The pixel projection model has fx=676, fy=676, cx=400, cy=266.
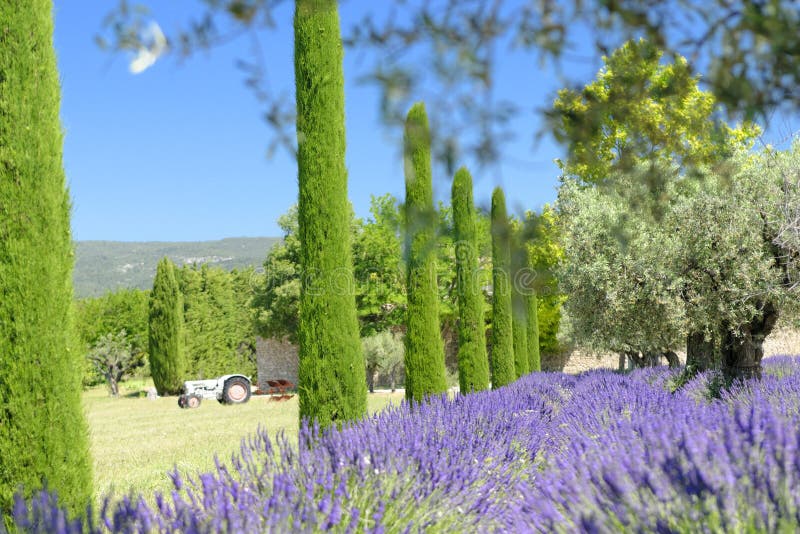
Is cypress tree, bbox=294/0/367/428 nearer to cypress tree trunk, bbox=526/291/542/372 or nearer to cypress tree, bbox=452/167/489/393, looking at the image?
cypress tree, bbox=452/167/489/393

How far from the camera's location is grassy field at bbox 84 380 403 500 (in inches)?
339

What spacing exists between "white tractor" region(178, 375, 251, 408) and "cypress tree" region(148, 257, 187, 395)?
585 centimetres

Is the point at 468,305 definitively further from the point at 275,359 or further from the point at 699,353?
the point at 275,359

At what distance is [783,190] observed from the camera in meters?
10.8

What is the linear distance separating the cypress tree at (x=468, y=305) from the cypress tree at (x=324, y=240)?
6.47 meters

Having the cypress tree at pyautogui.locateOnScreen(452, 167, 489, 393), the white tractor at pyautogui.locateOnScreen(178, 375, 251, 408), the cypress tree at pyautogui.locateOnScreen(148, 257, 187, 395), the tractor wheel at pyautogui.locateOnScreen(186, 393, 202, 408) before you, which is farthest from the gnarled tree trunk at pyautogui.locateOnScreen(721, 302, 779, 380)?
the cypress tree at pyautogui.locateOnScreen(148, 257, 187, 395)

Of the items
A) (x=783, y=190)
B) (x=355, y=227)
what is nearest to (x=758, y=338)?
(x=783, y=190)

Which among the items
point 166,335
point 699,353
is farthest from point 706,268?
point 166,335

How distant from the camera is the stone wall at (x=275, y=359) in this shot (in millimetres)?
37625

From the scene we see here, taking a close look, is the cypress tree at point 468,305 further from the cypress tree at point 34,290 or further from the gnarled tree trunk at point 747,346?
the cypress tree at point 34,290

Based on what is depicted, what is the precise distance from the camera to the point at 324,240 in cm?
792

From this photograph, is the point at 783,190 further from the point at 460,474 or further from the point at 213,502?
the point at 213,502

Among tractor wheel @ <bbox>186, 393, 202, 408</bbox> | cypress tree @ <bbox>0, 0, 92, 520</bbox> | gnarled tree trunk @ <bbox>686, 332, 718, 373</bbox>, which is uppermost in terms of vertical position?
cypress tree @ <bbox>0, 0, 92, 520</bbox>

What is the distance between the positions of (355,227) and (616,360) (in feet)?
54.4
